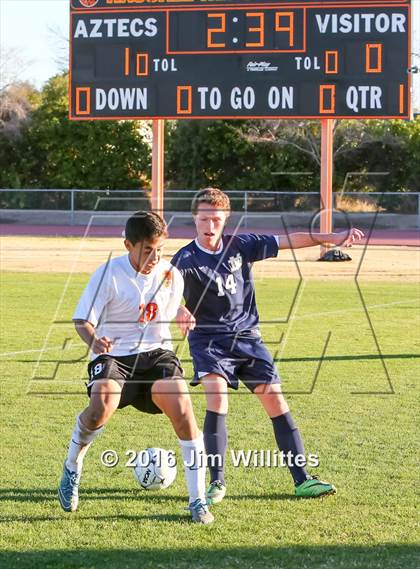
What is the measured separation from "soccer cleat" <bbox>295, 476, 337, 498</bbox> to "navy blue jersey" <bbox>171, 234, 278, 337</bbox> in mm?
977

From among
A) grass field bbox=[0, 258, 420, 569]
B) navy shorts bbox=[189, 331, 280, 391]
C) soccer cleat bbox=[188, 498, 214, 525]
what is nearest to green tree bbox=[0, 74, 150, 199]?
A: grass field bbox=[0, 258, 420, 569]

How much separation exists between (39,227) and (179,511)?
104 ft

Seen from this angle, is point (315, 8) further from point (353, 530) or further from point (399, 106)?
point (353, 530)

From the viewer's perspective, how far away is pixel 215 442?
6113mm

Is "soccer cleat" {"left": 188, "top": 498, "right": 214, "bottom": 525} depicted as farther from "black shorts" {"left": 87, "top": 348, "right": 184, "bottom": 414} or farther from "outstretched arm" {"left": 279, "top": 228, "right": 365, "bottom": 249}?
"outstretched arm" {"left": 279, "top": 228, "right": 365, "bottom": 249}

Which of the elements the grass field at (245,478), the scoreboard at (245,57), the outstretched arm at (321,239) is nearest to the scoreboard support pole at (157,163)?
the scoreboard at (245,57)

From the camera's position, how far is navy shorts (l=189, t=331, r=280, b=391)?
20.1ft

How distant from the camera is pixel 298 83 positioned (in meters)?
21.4

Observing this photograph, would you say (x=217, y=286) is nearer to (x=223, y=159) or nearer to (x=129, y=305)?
(x=129, y=305)

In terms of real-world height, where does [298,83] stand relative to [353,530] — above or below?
above

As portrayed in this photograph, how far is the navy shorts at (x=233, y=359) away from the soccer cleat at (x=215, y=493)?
0.61 meters

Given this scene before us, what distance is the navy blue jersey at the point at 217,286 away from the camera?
6.15 metres

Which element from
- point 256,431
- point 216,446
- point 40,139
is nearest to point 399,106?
point 256,431

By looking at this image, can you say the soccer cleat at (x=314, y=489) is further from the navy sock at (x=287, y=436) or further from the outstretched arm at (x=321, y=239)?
the outstretched arm at (x=321, y=239)
